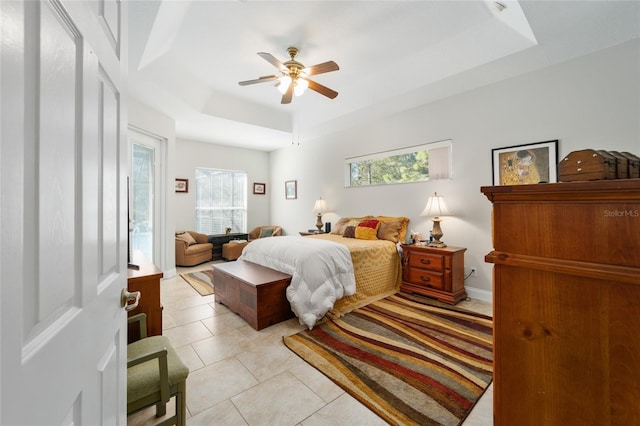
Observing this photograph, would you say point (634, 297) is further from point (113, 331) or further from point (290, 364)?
point (290, 364)

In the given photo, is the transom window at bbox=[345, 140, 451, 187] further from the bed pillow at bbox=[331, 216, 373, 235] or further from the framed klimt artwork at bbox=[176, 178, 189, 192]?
→ the framed klimt artwork at bbox=[176, 178, 189, 192]

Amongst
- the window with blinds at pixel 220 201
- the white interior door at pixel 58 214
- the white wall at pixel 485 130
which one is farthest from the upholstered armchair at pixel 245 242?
the white interior door at pixel 58 214

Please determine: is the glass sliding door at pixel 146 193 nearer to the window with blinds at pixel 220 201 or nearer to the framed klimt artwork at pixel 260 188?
the window with blinds at pixel 220 201

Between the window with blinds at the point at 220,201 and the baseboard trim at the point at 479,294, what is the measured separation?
528cm

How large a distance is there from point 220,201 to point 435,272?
17.1 feet

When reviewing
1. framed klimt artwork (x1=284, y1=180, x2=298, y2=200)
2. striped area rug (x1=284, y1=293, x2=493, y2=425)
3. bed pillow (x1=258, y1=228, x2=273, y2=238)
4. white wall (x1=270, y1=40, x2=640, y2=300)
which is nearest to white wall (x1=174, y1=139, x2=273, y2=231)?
bed pillow (x1=258, y1=228, x2=273, y2=238)

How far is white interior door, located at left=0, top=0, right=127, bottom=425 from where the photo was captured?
391mm

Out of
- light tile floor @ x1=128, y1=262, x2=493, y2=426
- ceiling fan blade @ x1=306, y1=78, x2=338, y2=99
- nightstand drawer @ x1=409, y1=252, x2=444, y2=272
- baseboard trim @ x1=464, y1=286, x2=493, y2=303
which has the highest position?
ceiling fan blade @ x1=306, y1=78, x2=338, y2=99

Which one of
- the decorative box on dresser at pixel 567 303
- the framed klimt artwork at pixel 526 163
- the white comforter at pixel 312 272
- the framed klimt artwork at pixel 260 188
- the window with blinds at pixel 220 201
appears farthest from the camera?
the framed klimt artwork at pixel 260 188

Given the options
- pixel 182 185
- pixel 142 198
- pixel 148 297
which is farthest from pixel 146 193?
pixel 148 297

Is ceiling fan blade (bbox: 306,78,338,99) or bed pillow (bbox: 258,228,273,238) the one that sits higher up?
ceiling fan blade (bbox: 306,78,338,99)

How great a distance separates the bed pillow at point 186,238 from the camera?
5438 millimetres

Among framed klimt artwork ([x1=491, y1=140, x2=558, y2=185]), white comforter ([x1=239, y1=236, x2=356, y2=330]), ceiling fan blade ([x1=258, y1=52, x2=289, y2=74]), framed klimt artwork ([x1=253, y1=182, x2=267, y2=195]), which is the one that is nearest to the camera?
ceiling fan blade ([x1=258, y1=52, x2=289, y2=74])

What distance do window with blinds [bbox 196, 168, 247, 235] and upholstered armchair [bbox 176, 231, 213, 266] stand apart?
1.64 ft
